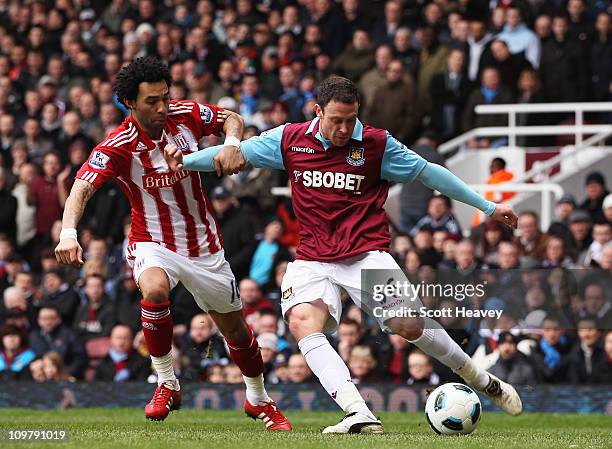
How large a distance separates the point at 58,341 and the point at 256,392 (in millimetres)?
5950

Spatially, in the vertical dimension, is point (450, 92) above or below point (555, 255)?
above

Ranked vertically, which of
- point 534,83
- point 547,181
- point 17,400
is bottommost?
point 17,400

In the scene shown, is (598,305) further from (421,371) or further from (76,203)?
(76,203)

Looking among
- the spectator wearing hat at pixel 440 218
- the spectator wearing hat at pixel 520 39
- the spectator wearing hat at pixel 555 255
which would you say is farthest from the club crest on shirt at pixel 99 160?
the spectator wearing hat at pixel 520 39

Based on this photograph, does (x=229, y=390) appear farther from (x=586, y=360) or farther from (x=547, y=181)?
(x=547, y=181)

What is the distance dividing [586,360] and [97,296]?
5.81m

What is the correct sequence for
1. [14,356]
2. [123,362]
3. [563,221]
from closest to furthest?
1. [123,362]
2. [563,221]
3. [14,356]

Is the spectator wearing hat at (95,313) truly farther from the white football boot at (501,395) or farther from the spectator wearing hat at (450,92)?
the white football boot at (501,395)

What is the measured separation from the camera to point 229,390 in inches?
573

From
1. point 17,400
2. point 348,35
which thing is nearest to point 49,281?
point 17,400

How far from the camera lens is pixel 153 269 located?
9922 mm

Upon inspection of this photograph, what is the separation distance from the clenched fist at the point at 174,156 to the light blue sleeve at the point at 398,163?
1.39 m

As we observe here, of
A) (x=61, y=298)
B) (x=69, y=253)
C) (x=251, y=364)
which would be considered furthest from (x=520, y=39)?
(x=69, y=253)

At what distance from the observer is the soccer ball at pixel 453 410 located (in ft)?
30.5
